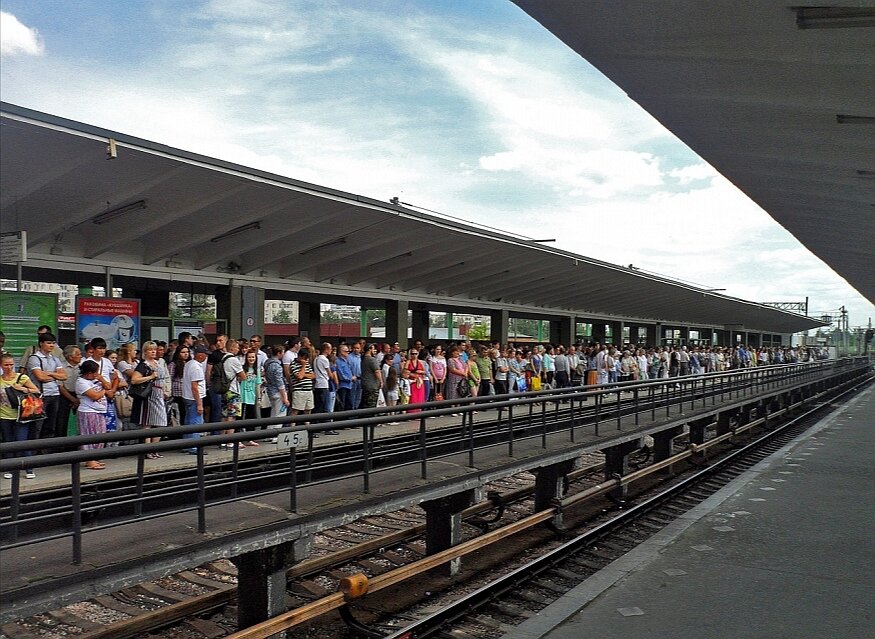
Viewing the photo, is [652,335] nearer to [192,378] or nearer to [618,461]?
[618,461]

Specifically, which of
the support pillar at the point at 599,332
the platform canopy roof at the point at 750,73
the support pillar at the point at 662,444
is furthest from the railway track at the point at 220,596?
the support pillar at the point at 599,332

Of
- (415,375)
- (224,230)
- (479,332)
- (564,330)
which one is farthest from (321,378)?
(479,332)

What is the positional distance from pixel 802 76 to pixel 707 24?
182 centimetres

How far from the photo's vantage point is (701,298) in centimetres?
3697

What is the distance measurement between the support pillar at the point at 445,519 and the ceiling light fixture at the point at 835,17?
18.5 feet

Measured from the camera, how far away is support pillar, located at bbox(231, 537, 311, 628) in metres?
5.17

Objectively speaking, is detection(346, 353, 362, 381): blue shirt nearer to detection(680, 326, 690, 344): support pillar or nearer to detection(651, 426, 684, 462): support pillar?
detection(651, 426, 684, 462): support pillar

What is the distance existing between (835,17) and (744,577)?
→ 17.6ft

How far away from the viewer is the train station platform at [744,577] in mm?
5586

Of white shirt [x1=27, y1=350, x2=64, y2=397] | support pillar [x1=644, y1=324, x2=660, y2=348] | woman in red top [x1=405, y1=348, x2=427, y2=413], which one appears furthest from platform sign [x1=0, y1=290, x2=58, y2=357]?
support pillar [x1=644, y1=324, x2=660, y2=348]

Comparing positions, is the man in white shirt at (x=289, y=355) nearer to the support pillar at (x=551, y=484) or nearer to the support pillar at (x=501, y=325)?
the support pillar at (x=551, y=484)

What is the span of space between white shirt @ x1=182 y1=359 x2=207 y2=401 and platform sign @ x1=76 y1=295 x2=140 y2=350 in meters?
2.51

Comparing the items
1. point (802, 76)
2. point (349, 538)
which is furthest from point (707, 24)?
point (349, 538)

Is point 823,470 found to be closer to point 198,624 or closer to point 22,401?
point 198,624
